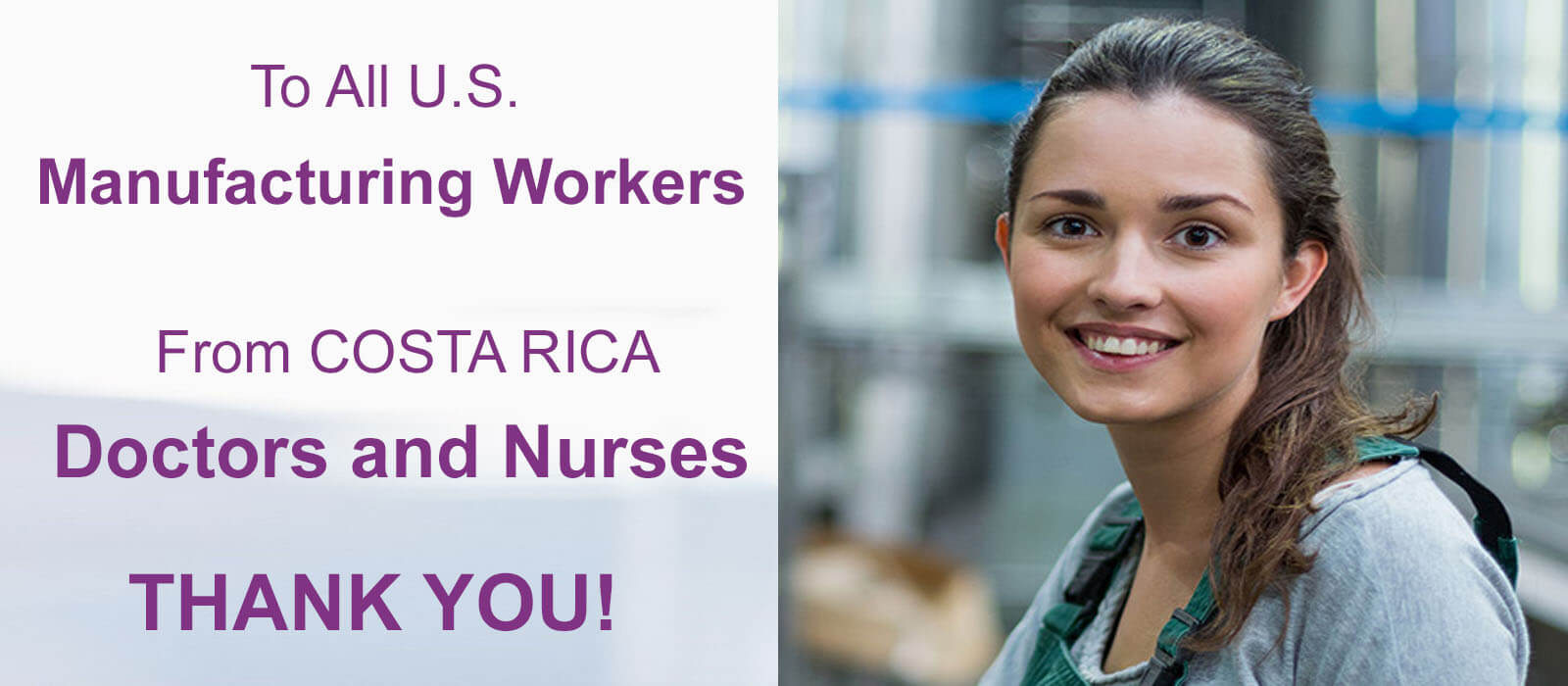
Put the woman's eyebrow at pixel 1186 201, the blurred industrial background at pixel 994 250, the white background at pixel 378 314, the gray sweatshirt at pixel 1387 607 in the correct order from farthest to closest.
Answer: the blurred industrial background at pixel 994 250 < the white background at pixel 378 314 < the woman's eyebrow at pixel 1186 201 < the gray sweatshirt at pixel 1387 607

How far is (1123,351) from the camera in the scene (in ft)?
3.92

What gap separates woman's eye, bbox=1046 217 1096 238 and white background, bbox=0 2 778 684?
26cm

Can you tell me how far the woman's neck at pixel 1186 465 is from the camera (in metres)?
1.25

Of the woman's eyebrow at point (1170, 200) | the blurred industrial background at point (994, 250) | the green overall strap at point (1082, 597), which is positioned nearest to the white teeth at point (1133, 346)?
the woman's eyebrow at point (1170, 200)

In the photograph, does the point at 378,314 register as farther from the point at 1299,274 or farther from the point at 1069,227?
the point at 1299,274

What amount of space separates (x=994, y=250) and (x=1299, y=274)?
11.5 ft

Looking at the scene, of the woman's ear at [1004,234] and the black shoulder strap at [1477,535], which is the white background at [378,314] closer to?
the woman's ear at [1004,234]

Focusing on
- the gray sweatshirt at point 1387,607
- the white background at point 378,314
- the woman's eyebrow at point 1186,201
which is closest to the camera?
the gray sweatshirt at point 1387,607

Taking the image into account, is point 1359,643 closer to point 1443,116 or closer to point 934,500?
point 934,500

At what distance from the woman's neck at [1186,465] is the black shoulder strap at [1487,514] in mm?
138

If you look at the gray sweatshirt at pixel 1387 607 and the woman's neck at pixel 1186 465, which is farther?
the woman's neck at pixel 1186 465

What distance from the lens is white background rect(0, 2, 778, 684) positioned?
4.38ft

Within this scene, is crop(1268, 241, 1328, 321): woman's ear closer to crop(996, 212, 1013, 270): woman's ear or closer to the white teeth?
the white teeth

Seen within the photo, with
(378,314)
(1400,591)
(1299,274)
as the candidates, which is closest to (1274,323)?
(1299,274)
